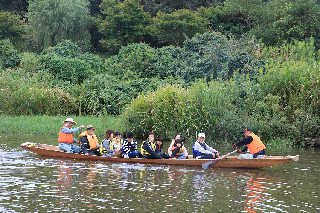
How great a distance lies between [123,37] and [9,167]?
106 feet

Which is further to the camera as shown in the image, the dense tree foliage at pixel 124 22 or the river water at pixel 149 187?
the dense tree foliage at pixel 124 22

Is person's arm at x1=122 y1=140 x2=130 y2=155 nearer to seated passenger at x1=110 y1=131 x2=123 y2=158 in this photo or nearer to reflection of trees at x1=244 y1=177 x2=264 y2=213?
seated passenger at x1=110 y1=131 x2=123 y2=158

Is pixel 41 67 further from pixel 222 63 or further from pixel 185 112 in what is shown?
pixel 185 112

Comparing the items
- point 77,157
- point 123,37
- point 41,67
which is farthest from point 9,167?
point 123,37

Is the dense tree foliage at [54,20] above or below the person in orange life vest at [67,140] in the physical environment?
above

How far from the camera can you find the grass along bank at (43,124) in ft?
78.1

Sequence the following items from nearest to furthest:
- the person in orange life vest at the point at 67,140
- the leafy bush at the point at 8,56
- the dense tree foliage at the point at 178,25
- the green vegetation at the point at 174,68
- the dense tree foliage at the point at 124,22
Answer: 1. the person in orange life vest at the point at 67,140
2. the green vegetation at the point at 174,68
3. the leafy bush at the point at 8,56
4. the dense tree foliage at the point at 178,25
5. the dense tree foliage at the point at 124,22

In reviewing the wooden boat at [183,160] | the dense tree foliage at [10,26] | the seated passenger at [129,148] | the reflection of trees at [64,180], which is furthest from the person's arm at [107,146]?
the dense tree foliage at [10,26]

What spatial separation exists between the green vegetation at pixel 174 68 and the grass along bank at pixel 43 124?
2.89 feet

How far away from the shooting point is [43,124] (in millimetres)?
24469

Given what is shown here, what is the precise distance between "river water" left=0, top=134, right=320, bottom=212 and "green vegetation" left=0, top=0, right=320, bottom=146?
6.33m

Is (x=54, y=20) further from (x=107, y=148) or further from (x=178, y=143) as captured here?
(x=178, y=143)

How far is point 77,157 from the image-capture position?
16344mm

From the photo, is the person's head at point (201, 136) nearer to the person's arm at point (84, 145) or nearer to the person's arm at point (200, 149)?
the person's arm at point (200, 149)
